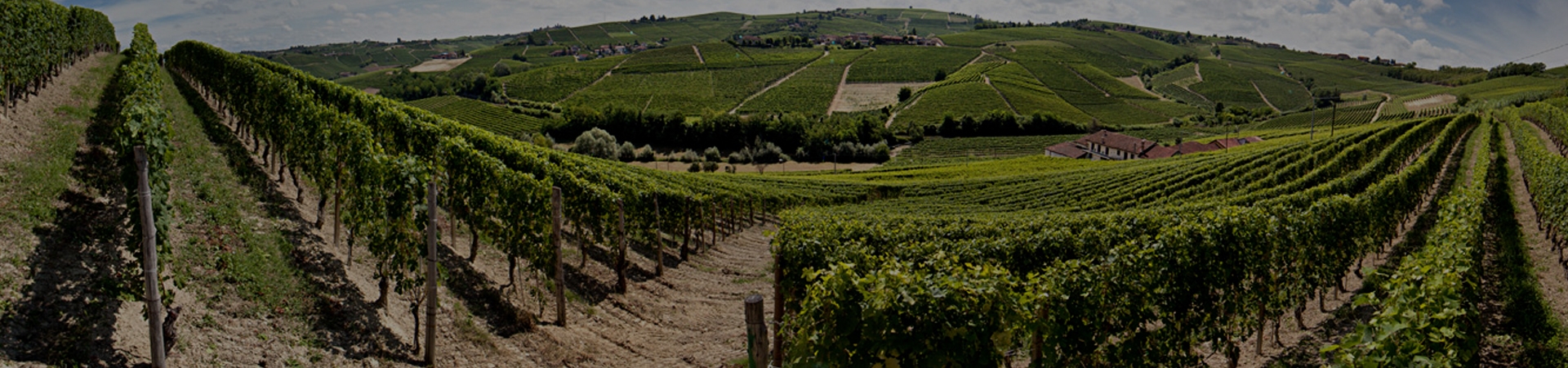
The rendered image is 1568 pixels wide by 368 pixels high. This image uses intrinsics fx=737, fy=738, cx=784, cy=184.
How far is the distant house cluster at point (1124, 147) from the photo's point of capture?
3184 inches

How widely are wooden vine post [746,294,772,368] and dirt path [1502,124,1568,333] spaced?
14211 millimetres

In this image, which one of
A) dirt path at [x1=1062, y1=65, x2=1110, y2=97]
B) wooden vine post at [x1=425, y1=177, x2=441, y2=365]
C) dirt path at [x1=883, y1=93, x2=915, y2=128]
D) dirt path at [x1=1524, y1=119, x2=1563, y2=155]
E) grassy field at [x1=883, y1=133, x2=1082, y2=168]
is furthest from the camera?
dirt path at [x1=1062, y1=65, x2=1110, y2=97]

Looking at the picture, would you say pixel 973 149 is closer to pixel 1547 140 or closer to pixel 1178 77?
pixel 1547 140

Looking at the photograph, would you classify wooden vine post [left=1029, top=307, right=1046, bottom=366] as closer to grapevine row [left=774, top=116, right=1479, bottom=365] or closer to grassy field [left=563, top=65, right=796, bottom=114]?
grapevine row [left=774, top=116, right=1479, bottom=365]

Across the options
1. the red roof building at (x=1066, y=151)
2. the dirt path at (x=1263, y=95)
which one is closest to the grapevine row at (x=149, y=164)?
the red roof building at (x=1066, y=151)

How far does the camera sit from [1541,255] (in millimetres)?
18250

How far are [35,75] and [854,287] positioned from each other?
30.2m

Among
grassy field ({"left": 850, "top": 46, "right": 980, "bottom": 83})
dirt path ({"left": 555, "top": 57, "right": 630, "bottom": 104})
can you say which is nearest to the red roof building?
grassy field ({"left": 850, "top": 46, "right": 980, "bottom": 83})

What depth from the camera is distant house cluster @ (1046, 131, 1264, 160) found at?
80.9 metres

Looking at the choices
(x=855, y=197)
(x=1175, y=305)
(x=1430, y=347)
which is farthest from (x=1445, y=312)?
(x=855, y=197)

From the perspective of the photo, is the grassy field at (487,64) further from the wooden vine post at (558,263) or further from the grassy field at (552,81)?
the wooden vine post at (558,263)

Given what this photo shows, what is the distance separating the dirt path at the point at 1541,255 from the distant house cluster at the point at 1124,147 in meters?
48.5

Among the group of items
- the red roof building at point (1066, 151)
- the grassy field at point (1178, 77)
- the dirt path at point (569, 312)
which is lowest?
the red roof building at point (1066, 151)

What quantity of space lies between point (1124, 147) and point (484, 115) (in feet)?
285
